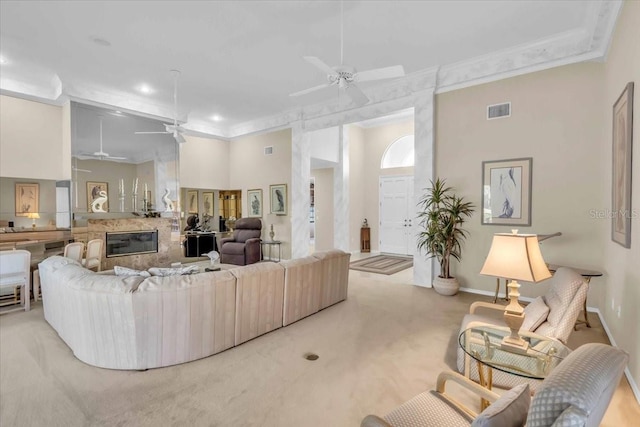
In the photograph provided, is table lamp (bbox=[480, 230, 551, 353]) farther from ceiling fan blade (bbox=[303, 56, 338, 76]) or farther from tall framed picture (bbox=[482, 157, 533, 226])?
tall framed picture (bbox=[482, 157, 533, 226])

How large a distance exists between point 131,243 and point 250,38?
5.04 metres

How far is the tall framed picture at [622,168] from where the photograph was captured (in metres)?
2.59

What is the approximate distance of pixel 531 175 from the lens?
450 cm

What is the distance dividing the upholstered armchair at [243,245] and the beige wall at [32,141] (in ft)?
10.8

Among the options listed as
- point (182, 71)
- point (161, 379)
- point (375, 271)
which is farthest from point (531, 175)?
point (182, 71)

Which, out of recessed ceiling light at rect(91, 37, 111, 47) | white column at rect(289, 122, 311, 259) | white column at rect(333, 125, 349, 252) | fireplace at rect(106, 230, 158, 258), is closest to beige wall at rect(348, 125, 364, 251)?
white column at rect(333, 125, 349, 252)

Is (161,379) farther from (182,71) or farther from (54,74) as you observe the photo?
(54,74)

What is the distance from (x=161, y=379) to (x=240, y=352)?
0.70 meters

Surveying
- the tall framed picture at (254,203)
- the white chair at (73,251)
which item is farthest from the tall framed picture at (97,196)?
the tall framed picture at (254,203)

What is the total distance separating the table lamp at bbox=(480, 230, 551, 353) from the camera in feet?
6.48

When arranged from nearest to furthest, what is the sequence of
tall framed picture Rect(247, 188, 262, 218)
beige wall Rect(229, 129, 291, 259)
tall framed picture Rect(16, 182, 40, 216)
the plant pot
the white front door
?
1. the plant pot
2. tall framed picture Rect(16, 182, 40, 216)
3. beige wall Rect(229, 129, 291, 259)
4. tall framed picture Rect(247, 188, 262, 218)
5. the white front door

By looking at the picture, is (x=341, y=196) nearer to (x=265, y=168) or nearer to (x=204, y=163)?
(x=265, y=168)

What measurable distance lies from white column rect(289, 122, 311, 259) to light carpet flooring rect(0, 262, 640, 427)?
380 cm

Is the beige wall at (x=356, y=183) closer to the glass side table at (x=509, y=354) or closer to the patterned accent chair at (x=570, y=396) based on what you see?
the glass side table at (x=509, y=354)
